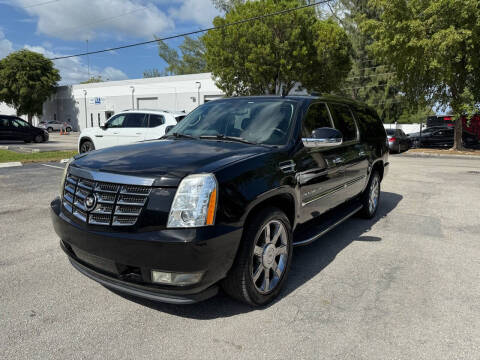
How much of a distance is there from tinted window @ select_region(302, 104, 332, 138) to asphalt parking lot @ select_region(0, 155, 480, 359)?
142 cm

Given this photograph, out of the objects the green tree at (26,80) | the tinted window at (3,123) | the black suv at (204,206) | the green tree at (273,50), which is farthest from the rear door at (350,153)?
the green tree at (26,80)

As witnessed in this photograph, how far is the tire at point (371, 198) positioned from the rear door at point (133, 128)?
820cm

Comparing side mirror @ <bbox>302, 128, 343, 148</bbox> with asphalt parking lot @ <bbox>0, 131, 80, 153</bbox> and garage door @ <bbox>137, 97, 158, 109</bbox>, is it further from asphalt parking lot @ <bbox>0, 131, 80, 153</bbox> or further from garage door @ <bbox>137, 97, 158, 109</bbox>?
garage door @ <bbox>137, 97, 158, 109</bbox>

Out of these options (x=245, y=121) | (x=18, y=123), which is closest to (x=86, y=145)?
(x=245, y=121)

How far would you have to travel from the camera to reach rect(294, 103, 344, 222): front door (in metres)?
3.71

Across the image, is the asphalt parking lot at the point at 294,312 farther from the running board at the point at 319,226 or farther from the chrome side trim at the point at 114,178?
the chrome side trim at the point at 114,178

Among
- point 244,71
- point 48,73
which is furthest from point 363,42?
point 48,73

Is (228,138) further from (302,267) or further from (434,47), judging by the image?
(434,47)

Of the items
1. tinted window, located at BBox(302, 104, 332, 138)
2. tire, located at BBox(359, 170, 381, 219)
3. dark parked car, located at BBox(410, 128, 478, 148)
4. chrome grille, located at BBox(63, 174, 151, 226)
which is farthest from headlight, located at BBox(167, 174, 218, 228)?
dark parked car, located at BBox(410, 128, 478, 148)

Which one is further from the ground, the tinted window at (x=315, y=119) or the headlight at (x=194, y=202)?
the tinted window at (x=315, y=119)

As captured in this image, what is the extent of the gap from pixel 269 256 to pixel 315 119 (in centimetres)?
176

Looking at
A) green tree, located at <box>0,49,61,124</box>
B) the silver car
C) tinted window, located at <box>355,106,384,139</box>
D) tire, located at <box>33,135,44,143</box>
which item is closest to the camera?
tinted window, located at <box>355,106,384,139</box>

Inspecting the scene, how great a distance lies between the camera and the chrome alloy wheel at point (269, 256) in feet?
10.3

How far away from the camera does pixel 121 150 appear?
3449 mm
